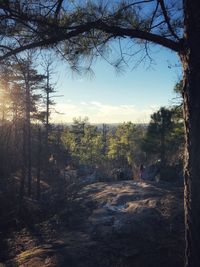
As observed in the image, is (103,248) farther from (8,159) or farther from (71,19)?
(8,159)

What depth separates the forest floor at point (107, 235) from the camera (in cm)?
990

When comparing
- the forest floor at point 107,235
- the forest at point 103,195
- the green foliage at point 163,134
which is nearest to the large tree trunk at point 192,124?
the forest at point 103,195

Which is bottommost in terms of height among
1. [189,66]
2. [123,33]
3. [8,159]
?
[8,159]

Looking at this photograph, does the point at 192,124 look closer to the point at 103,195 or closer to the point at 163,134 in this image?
the point at 103,195

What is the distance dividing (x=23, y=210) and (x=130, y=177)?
12.2 m

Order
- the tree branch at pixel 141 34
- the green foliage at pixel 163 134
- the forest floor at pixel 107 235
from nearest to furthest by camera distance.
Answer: the tree branch at pixel 141 34 < the forest floor at pixel 107 235 < the green foliage at pixel 163 134

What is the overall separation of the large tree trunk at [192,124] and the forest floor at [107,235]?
4.64 m

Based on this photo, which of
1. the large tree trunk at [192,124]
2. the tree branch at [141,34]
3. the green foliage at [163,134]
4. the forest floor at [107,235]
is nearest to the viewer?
the large tree trunk at [192,124]

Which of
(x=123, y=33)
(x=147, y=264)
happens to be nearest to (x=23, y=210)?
(x=147, y=264)

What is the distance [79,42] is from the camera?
19.8 ft

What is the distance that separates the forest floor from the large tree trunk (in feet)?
15.2

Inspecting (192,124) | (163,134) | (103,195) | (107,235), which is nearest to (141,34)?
(192,124)

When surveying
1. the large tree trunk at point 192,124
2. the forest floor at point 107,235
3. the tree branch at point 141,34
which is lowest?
the forest floor at point 107,235

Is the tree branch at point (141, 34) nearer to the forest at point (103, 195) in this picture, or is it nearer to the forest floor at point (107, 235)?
the forest at point (103, 195)
